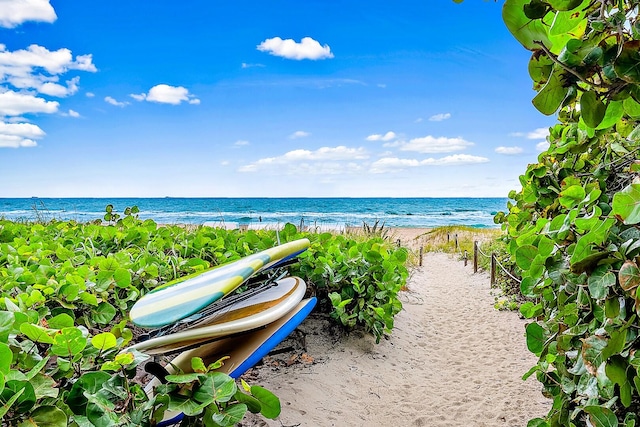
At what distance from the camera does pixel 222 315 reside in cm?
260

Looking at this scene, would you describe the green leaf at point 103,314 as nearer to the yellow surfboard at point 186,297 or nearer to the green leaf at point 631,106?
the yellow surfboard at point 186,297

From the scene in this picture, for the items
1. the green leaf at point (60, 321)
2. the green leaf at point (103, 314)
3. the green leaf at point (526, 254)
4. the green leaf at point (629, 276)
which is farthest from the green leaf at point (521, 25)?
the green leaf at point (103, 314)

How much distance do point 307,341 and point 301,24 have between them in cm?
3634

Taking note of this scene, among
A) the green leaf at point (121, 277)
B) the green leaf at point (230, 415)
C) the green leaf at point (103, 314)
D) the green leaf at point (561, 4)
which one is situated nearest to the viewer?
the green leaf at point (561, 4)

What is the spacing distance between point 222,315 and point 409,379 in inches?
94.8

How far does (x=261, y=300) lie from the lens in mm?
2961

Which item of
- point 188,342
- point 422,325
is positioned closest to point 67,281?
point 188,342

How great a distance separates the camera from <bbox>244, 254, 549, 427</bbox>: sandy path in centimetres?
329

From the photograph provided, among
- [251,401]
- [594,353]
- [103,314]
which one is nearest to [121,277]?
[103,314]

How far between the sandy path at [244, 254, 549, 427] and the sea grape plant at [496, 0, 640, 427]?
5.77 ft

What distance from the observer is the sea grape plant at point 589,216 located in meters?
0.72

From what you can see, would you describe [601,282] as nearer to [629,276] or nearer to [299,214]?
[629,276]

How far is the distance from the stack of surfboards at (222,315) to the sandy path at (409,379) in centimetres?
65

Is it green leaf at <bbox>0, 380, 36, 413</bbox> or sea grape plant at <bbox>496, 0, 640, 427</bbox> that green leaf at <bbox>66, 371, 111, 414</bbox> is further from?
sea grape plant at <bbox>496, 0, 640, 427</bbox>
